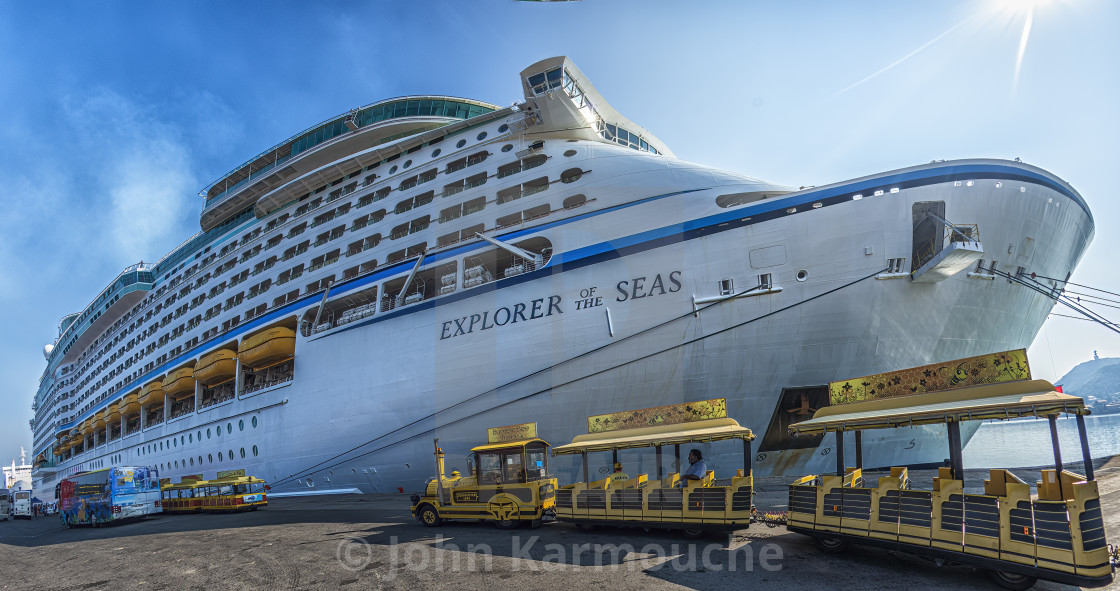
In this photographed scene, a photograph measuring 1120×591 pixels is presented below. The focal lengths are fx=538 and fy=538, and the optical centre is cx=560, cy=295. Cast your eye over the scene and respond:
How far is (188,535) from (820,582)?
46.4ft

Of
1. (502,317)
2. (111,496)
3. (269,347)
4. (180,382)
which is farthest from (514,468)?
(180,382)

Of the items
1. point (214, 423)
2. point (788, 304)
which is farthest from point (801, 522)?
point (214, 423)

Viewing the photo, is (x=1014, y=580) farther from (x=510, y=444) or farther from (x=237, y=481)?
(x=237, y=481)

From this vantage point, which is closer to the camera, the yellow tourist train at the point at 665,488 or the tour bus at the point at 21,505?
the yellow tourist train at the point at 665,488

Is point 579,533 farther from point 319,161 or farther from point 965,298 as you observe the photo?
point 319,161

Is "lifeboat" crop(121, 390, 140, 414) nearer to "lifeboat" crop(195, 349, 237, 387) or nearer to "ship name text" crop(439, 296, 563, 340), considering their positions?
"lifeboat" crop(195, 349, 237, 387)

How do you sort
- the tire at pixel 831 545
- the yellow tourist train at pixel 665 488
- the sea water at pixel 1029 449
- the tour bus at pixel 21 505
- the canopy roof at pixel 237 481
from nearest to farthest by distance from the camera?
the tire at pixel 831 545
the yellow tourist train at pixel 665 488
the canopy roof at pixel 237 481
the sea water at pixel 1029 449
the tour bus at pixel 21 505

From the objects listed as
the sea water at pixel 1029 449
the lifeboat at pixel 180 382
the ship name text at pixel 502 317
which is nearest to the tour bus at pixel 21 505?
Result: the lifeboat at pixel 180 382

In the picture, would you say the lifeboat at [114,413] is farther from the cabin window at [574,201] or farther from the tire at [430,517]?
the cabin window at [574,201]

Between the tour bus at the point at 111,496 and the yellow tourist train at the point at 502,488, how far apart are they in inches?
557

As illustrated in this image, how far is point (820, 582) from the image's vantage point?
20.5 feet

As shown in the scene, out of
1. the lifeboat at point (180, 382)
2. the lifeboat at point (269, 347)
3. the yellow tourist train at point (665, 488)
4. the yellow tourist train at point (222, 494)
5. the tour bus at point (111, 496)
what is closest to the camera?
the yellow tourist train at point (665, 488)

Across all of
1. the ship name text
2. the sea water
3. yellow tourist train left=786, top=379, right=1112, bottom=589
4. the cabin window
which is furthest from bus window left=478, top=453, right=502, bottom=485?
the sea water

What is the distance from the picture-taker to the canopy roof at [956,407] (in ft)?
18.9
